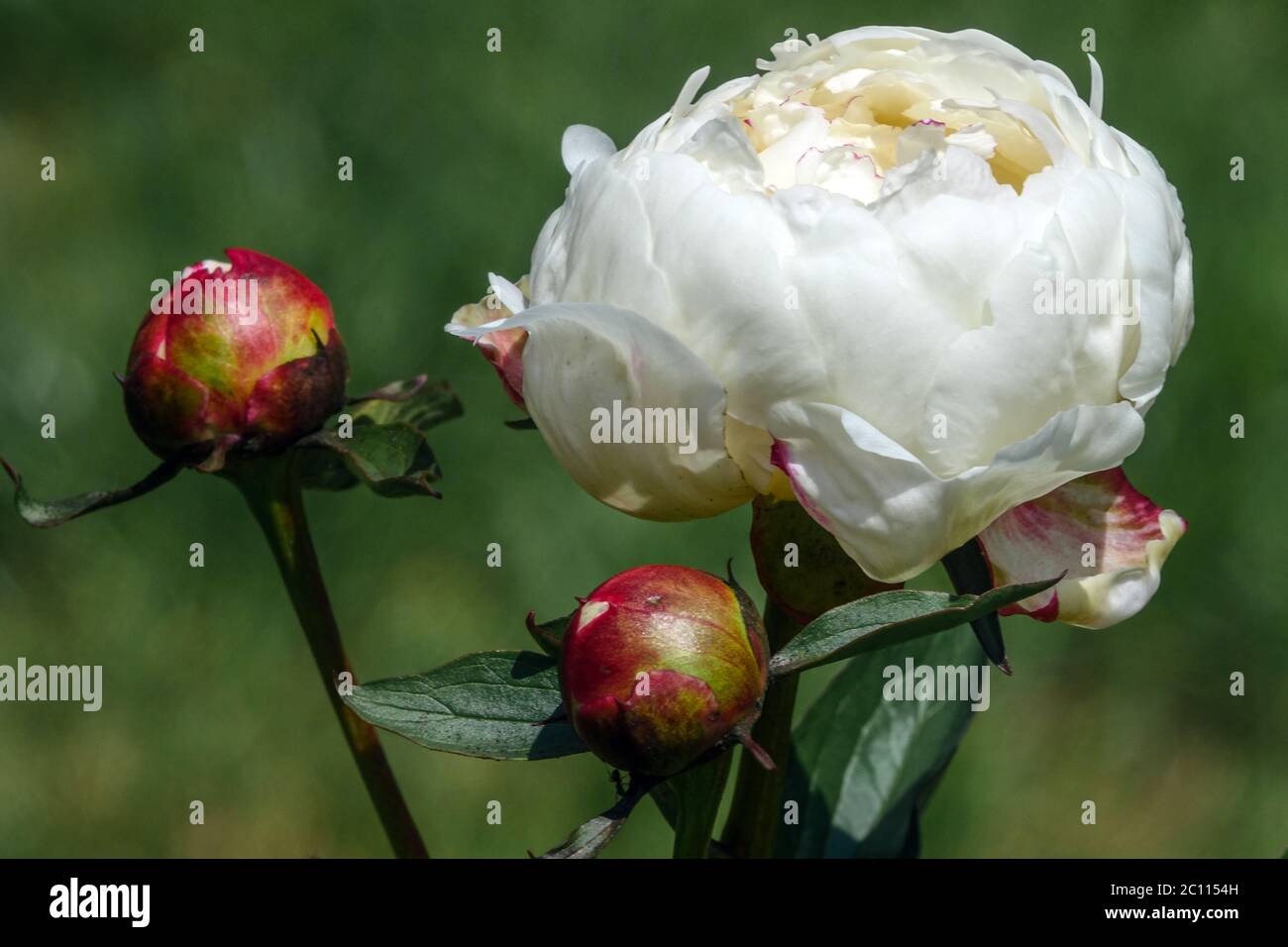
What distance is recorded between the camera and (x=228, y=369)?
0.68 meters

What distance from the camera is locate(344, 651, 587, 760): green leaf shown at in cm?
58

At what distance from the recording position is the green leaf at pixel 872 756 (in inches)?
33.2

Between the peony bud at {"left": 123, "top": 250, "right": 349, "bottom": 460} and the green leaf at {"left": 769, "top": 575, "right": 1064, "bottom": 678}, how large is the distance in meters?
0.25

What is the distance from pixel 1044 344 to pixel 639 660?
0.56 ft

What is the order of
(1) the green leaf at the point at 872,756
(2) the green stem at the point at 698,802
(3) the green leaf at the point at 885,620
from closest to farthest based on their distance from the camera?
(3) the green leaf at the point at 885,620 → (2) the green stem at the point at 698,802 → (1) the green leaf at the point at 872,756

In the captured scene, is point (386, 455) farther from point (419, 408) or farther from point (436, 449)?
point (436, 449)

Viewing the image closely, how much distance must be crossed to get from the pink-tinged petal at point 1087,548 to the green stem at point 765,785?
9 centimetres

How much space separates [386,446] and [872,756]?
35 cm
